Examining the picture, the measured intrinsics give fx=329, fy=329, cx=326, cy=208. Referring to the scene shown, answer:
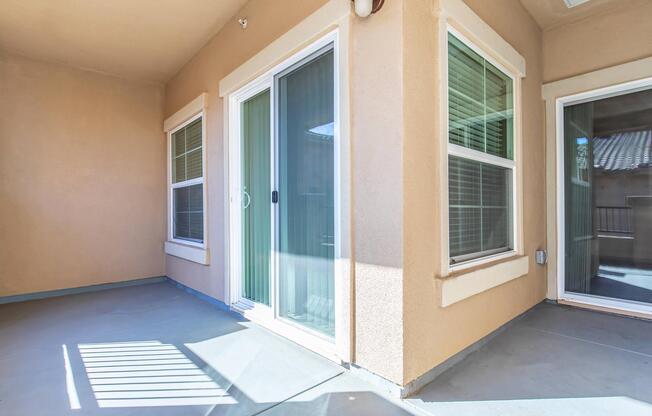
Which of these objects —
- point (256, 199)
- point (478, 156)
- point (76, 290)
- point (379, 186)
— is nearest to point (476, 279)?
point (478, 156)

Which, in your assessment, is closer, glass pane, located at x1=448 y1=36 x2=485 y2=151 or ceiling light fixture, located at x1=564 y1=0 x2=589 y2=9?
glass pane, located at x1=448 y1=36 x2=485 y2=151

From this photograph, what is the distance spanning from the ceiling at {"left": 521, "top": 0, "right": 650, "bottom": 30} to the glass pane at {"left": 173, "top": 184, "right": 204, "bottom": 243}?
13.4ft

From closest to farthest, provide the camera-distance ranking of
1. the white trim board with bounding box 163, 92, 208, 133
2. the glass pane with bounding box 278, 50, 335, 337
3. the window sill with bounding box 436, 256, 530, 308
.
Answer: the window sill with bounding box 436, 256, 530, 308
the glass pane with bounding box 278, 50, 335, 337
the white trim board with bounding box 163, 92, 208, 133

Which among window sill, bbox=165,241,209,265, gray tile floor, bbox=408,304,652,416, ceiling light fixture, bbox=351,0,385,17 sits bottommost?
gray tile floor, bbox=408,304,652,416

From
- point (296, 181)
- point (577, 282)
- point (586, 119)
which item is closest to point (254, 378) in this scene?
point (296, 181)

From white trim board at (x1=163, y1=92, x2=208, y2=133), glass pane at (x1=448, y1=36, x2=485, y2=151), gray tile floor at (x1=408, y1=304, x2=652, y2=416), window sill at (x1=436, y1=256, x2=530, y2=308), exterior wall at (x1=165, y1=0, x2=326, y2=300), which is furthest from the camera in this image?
white trim board at (x1=163, y1=92, x2=208, y2=133)

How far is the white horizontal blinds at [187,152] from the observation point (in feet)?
13.9

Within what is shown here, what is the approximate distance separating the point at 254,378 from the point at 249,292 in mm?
1312

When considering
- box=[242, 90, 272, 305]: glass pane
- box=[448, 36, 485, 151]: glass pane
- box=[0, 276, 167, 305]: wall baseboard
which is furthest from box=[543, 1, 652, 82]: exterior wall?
box=[0, 276, 167, 305]: wall baseboard

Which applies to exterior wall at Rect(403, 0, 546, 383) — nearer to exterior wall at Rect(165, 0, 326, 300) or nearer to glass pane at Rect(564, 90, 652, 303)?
exterior wall at Rect(165, 0, 326, 300)

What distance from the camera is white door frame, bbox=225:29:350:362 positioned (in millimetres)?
2141

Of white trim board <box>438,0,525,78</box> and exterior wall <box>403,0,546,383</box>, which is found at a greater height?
white trim board <box>438,0,525,78</box>

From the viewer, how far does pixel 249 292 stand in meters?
3.30

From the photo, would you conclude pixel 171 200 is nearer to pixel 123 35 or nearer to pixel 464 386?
pixel 123 35
